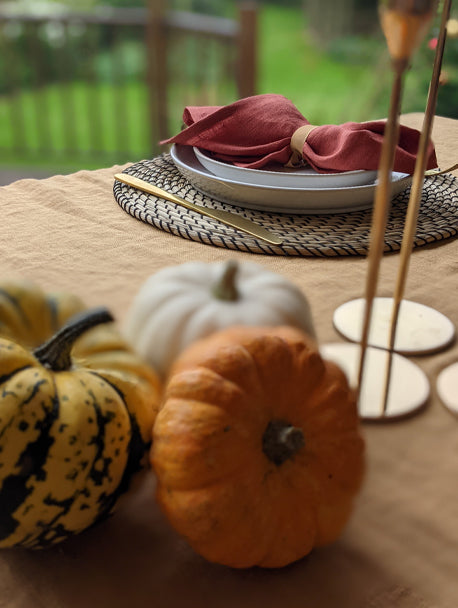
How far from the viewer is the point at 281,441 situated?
292 millimetres

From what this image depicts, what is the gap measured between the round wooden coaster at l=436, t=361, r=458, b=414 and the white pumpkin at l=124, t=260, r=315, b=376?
0.46ft

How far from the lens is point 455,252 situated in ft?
2.18

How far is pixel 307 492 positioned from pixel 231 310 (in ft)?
0.32

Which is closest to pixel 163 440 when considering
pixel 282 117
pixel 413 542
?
pixel 413 542

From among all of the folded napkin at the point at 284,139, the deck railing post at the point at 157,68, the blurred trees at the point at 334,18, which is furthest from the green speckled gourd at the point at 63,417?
the blurred trees at the point at 334,18

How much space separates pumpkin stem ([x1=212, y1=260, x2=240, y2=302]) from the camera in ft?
1.04

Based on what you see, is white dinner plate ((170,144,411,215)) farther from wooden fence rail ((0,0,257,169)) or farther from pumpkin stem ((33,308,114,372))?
wooden fence rail ((0,0,257,169))

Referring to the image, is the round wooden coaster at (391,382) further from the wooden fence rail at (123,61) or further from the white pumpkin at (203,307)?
the wooden fence rail at (123,61)

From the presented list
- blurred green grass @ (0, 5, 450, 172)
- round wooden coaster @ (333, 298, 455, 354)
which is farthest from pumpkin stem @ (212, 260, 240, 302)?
blurred green grass @ (0, 5, 450, 172)

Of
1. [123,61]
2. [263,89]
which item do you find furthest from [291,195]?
[263,89]

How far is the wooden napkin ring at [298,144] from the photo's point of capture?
2.51 ft

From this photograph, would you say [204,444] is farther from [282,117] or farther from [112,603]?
[282,117]

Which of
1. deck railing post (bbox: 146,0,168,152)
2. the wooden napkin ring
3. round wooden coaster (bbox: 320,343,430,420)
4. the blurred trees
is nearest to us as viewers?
round wooden coaster (bbox: 320,343,430,420)

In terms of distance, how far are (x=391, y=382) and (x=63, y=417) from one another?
24 centimetres
